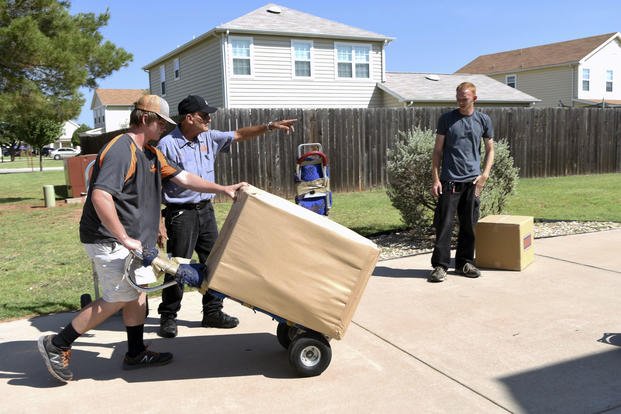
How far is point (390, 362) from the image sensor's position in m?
3.82

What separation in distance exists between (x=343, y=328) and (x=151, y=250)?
1288 mm

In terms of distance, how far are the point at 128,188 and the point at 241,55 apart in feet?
60.5

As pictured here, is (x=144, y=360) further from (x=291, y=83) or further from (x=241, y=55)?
(x=291, y=83)

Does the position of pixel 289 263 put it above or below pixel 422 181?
below

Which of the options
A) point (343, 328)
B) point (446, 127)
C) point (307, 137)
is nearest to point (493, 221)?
point (446, 127)

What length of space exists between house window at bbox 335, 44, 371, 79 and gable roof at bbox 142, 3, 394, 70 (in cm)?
47

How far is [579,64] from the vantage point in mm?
31703

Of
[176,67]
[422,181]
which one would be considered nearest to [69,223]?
[422,181]

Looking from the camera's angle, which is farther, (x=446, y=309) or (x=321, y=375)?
(x=446, y=309)

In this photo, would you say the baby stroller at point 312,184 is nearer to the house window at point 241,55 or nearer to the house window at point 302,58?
the house window at point 241,55

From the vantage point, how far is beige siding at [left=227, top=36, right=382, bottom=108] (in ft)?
69.9

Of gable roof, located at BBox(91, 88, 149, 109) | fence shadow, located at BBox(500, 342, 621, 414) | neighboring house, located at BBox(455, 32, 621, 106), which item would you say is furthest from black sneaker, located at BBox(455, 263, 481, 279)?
gable roof, located at BBox(91, 88, 149, 109)

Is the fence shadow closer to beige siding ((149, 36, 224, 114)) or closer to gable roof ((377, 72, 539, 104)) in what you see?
beige siding ((149, 36, 224, 114))

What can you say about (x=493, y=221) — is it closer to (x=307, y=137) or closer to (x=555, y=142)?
(x=307, y=137)
